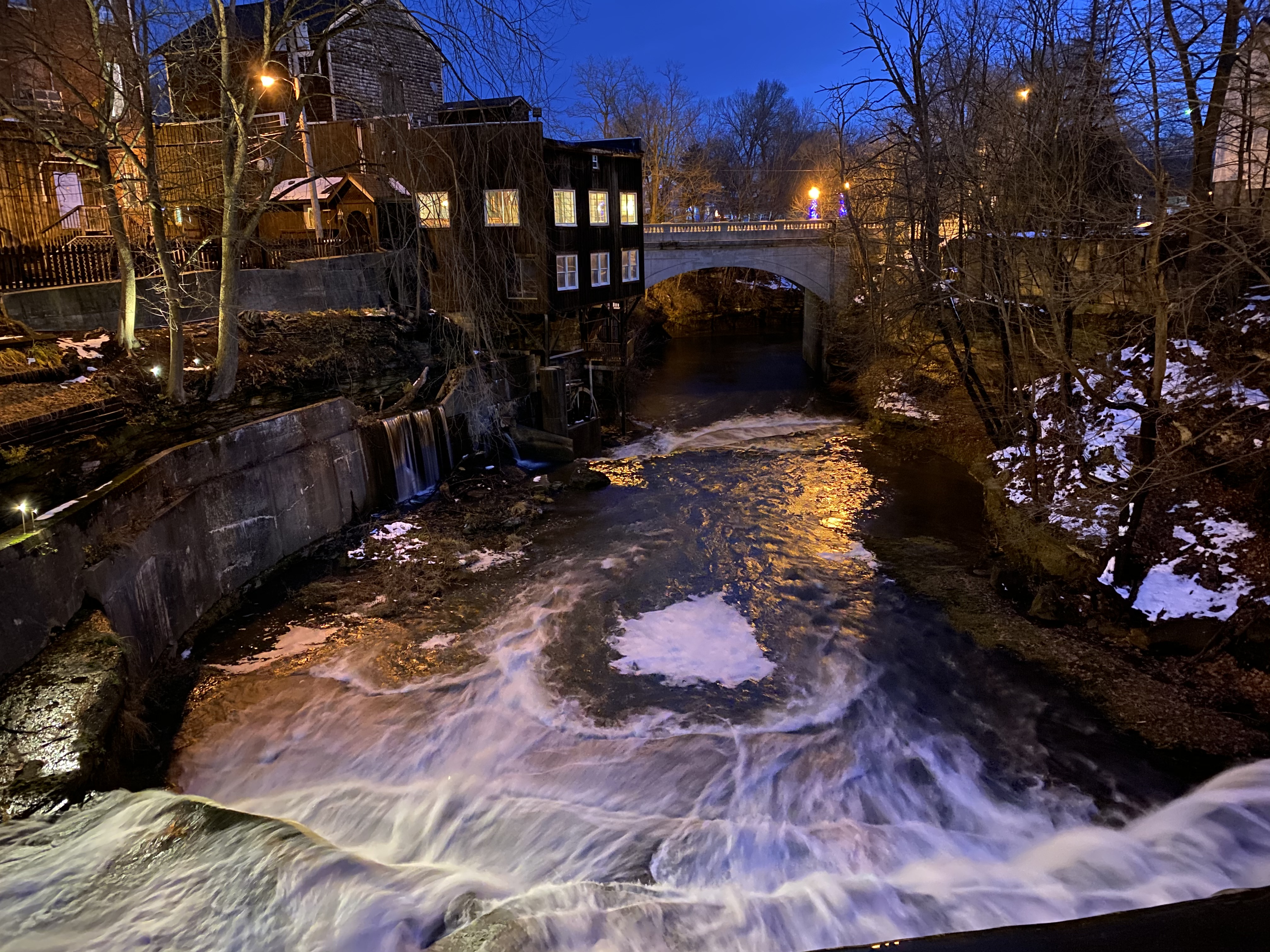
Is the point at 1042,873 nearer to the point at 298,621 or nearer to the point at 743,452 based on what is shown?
the point at 298,621

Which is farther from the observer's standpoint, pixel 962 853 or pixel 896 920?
pixel 962 853

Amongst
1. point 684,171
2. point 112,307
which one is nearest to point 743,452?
point 112,307

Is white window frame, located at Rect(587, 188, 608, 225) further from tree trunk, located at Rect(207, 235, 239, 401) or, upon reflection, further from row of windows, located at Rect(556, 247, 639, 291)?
tree trunk, located at Rect(207, 235, 239, 401)

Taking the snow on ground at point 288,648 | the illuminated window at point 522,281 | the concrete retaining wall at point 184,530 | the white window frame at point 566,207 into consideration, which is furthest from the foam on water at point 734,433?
the snow on ground at point 288,648

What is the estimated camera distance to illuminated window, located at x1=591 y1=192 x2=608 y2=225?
2489 cm

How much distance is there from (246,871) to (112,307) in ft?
47.2

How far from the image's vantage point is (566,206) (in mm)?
23562

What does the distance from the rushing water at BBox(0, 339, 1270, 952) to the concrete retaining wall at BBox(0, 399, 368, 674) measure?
2.15 meters

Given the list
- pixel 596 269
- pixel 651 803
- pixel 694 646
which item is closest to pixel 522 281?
pixel 596 269

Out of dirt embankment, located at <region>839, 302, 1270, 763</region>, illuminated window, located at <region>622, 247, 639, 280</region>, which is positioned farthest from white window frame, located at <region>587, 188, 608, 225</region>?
dirt embankment, located at <region>839, 302, 1270, 763</region>

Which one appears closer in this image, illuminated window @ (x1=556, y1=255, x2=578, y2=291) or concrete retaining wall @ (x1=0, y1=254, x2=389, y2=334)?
concrete retaining wall @ (x1=0, y1=254, x2=389, y2=334)

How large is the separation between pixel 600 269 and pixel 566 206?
2.72 meters

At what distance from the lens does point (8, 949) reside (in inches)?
244

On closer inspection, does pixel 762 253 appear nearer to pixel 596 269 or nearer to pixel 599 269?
pixel 599 269
